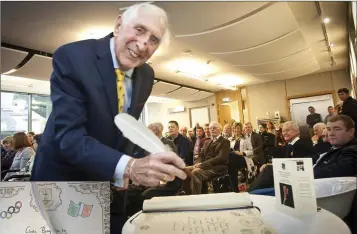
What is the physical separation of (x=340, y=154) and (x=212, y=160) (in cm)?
39

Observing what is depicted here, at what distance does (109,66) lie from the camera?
788 mm

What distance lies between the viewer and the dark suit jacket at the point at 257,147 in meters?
0.88

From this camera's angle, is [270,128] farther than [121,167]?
Yes

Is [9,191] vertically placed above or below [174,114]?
below

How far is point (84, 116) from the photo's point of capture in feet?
2.49

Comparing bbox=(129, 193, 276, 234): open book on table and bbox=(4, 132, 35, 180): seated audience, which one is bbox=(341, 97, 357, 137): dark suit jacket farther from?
bbox=(4, 132, 35, 180): seated audience

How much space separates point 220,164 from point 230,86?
0.89 ft

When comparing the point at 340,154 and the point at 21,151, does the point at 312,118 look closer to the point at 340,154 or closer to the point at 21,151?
the point at 340,154

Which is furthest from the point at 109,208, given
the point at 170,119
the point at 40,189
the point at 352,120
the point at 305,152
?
the point at 352,120

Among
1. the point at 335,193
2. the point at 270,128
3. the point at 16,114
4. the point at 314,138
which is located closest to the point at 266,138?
the point at 270,128

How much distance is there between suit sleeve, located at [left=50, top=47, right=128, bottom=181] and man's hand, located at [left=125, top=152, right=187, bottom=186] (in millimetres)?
55

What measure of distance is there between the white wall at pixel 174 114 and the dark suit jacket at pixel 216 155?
0.08m

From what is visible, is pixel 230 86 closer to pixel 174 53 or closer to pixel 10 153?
pixel 174 53

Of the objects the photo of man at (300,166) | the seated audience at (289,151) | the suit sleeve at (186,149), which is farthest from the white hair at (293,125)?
the suit sleeve at (186,149)
